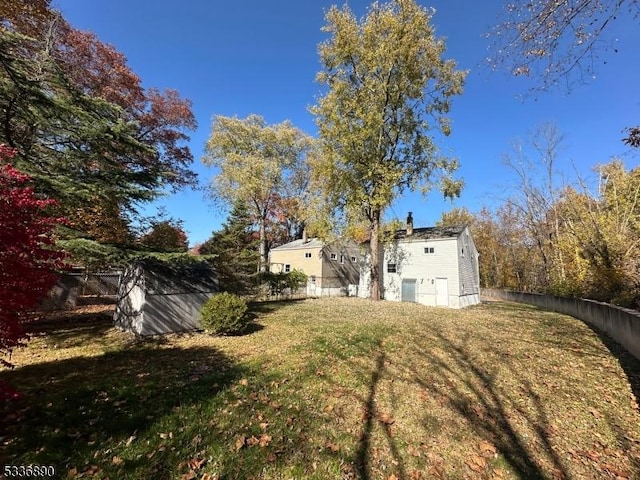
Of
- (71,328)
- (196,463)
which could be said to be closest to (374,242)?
(71,328)

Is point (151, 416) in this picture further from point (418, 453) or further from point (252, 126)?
point (252, 126)

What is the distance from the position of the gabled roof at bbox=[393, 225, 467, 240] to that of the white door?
3.39m

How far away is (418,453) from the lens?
4031 millimetres

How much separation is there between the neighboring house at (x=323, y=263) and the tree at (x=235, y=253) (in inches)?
272

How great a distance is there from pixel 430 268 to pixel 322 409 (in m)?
20.7

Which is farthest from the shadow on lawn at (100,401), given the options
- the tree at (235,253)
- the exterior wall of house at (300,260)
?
the exterior wall of house at (300,260)

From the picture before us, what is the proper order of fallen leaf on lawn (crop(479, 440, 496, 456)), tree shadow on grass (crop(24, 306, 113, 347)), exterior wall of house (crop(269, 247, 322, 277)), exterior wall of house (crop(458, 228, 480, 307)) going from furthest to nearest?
exterior wall of house (crop(269, 247, 322, 277)) < exterior wall of house (crop(458, 228, 480, 307)) < tree shadow on grass (crop(24, 306, 113, 347)) < fallen leaf on lawn (crop(479, 440, 496, 456))

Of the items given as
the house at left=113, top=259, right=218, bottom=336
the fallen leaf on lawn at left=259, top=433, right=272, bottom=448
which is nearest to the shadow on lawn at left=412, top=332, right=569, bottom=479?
the fallen leaf on lawn at left=259, top=433, right=272, bottom=448

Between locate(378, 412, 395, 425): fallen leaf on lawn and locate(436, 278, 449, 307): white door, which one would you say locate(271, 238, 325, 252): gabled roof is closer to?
locate(436, 278, 449, 307): white door

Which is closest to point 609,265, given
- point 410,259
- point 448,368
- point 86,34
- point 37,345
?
point 410,259

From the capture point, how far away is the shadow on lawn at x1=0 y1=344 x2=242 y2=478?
3662 millimetres

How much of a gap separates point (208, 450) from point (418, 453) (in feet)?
8.95

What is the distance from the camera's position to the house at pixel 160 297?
942 centimetres

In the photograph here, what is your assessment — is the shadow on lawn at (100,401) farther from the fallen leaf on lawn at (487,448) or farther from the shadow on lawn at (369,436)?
the fallen leaf on lawn at (487,448)
